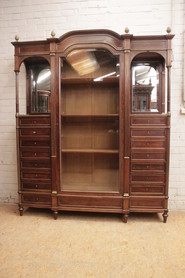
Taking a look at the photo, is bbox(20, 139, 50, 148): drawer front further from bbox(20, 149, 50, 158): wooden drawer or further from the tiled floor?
the tiled floor

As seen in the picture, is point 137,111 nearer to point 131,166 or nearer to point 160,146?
point 160,146

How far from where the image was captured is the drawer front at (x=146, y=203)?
2.36 metres

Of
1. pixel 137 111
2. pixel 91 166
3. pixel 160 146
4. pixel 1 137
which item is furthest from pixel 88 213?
pixel 1 137

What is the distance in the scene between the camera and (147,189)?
2365 mm

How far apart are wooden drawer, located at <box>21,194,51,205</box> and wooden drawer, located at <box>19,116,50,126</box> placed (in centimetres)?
88

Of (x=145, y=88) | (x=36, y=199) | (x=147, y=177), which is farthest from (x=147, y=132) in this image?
(x=36, y=199)

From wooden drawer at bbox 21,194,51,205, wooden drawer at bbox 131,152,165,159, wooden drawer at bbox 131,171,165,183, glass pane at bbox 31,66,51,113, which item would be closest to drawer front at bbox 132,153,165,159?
wooden drawer at bbox 131,152,165,159

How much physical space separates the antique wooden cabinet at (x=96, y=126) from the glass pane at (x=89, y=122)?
1cm

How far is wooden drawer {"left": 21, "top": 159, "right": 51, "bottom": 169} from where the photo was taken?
2463 millimetres

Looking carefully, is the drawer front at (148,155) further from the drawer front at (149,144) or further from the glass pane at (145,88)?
the glass pane at (145,88)

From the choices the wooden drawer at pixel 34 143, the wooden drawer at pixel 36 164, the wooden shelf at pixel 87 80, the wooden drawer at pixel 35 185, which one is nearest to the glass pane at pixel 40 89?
the wooden shelf at pixel 87 80

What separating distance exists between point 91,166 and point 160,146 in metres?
0.88

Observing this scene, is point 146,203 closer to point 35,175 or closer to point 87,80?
point 35,175

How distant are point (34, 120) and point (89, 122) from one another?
67 cm
